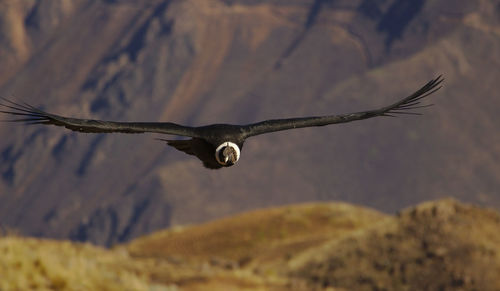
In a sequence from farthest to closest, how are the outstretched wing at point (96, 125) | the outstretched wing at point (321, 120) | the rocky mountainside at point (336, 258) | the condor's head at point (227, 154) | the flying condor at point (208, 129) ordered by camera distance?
the rocky mountainside at point (336, 258) → the outstretched wing at point (321, 120) → the condor's head at point (227, 154) → the flying condor at point (208, 129) → the outstretched wing at point (96, 125)

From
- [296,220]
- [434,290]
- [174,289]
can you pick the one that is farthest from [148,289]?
[296,220]

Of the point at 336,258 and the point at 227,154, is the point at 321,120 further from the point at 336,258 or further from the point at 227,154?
the point at 336,258

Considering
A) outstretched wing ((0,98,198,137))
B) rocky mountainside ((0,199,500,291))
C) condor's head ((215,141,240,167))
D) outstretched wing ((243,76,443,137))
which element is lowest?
condor's head ((215,141,240,167))

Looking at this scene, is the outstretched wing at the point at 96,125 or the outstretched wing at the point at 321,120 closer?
the outstretched wing at the point at 96,125

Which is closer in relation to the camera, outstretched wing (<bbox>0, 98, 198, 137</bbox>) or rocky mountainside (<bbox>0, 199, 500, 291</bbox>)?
outstretched wing (<bbox>0, 98, 198, 137</bbox>)

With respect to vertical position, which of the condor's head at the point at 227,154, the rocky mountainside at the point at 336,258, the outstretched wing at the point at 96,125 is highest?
the rocky mountainside at the point at 336,258

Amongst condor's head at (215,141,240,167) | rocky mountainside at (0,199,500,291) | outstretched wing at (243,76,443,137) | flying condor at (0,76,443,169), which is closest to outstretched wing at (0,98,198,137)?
flying condor at (0,76,443,169)

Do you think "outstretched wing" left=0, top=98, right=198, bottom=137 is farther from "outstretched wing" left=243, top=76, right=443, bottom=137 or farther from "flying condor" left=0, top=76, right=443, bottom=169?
"outstretched wing" left=243, top=76, right=443, bottom=137

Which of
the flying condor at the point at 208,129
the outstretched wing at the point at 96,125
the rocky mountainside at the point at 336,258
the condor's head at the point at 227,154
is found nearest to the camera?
the outstretched wing at the point at 96,125

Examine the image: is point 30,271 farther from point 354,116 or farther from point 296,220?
point 296,220

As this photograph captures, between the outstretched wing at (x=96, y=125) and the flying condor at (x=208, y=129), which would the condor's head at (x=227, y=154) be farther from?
the outstretched wing at (x=96, y=125)

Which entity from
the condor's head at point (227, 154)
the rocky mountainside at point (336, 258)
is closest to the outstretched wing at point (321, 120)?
the condor's head at point (227, 154)

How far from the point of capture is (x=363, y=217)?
66.7m

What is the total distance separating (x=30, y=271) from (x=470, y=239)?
26.5 metres
